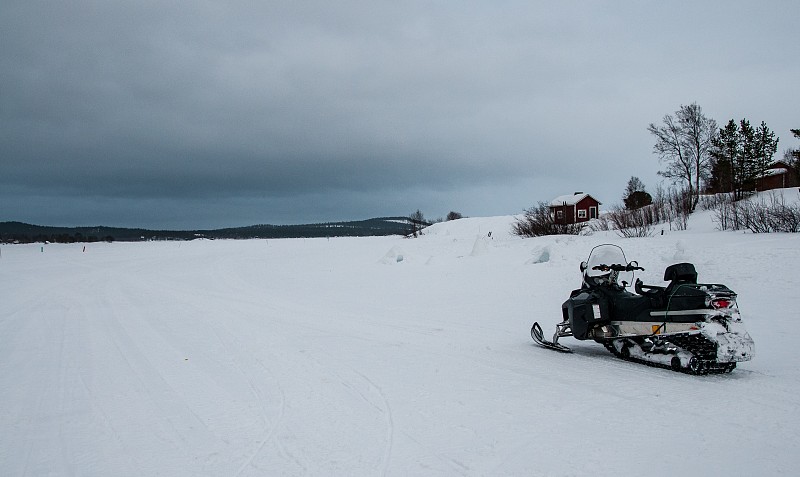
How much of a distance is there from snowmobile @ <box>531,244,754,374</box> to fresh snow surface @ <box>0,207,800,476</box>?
258 mm

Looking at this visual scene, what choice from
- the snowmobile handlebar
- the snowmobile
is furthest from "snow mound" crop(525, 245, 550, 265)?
the snowmobile handlebar

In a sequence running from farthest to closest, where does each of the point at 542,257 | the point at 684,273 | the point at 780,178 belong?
the point at 780,178 → the point at 542,257 → the point at 684,273

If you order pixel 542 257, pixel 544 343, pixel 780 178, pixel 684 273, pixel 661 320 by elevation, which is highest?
pixel 780 178

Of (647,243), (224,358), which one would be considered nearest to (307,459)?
(224,358)

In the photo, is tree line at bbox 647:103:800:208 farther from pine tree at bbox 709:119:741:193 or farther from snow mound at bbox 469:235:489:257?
snow mound at bbox 469:235:489:257

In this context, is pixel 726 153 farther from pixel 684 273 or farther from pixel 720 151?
pixel 684 273

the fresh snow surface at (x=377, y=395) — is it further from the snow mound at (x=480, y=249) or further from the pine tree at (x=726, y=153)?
the pine tree at (x=726, y=153)

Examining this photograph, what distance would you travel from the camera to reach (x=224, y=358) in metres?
7.44

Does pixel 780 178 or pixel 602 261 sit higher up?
pixel 780 178

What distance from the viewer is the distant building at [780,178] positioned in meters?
49.1

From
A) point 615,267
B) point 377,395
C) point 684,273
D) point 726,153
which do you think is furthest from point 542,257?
point 726,153

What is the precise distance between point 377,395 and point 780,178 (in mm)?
62159

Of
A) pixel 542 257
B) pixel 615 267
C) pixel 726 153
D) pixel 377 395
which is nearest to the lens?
pixel 377 395

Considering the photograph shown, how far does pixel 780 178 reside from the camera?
52.9 meters
